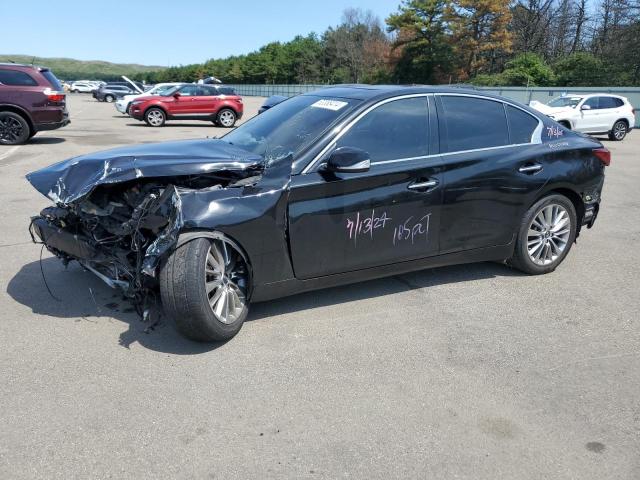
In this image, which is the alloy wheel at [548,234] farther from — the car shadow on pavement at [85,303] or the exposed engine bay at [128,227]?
the car shadow on pavement at [85,303]

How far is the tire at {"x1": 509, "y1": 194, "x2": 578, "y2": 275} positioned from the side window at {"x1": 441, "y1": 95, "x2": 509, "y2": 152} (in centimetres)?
75

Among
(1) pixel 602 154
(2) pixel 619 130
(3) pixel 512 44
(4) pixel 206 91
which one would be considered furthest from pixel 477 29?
(1) pixel 602 154

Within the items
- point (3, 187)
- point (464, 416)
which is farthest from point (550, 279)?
point (3, 187)

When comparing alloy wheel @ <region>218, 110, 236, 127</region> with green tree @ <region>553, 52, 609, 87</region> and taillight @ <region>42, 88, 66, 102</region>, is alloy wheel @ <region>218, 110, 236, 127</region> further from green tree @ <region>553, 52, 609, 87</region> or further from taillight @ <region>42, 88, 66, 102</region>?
green tree @ <region>553, 52, 609, 87</region>

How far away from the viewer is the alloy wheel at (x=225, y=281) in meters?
3.58

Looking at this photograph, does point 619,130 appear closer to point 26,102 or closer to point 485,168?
point 485,168

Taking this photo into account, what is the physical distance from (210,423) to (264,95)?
76.6 meters

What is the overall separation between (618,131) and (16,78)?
19.3 meters

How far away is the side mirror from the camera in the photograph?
378 centimetres

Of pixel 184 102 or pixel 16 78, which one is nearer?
pixel 16 78

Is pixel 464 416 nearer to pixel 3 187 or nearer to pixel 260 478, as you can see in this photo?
pixel 260 478

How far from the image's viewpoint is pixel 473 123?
4.67m

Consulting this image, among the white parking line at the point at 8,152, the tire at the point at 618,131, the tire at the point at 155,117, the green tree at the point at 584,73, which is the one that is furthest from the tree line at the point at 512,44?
the white parking line at the point at 8,152

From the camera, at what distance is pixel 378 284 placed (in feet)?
16.1
